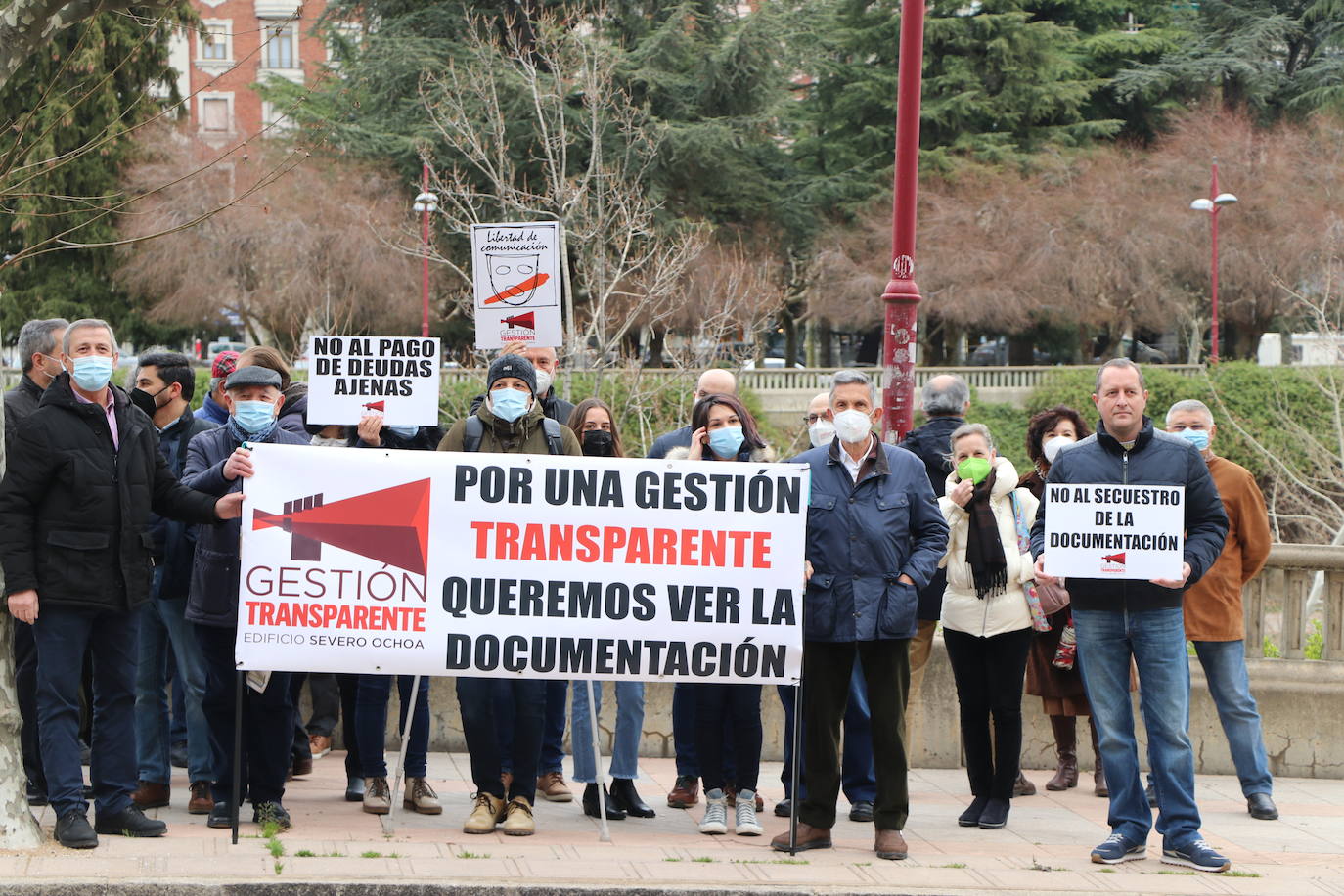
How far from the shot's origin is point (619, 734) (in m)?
7.72

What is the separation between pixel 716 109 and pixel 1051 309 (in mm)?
13270

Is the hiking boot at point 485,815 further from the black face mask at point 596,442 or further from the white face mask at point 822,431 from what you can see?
the white face mask at point 822,431

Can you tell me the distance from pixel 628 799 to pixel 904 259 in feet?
13.1

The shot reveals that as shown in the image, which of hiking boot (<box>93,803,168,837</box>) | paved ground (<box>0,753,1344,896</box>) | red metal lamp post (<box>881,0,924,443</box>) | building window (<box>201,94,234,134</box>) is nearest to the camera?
paved ground (<box>0,753,1344,896</box>)

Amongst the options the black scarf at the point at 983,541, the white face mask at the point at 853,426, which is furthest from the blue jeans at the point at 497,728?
the black scarf at the point at 983,541

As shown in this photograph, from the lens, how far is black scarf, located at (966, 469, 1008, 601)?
25.7 feet

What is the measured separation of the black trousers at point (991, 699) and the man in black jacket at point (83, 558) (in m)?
3.61

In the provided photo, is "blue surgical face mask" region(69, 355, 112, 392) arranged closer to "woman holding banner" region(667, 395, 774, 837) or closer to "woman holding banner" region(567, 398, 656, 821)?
"woman holding banner" region(667, 395, 774, 837)

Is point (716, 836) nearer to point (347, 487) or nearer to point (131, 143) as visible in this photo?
point (347, 487)

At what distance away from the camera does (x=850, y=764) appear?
7906mm

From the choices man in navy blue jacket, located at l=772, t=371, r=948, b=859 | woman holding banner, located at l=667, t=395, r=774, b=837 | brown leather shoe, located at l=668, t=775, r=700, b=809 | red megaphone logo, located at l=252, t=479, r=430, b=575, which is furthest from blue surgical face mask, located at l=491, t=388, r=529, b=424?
brown leather shoe, located at l=668, t=775, r=700, b=809

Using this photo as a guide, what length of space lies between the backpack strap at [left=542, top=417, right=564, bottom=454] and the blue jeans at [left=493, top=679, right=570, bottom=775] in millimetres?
1061

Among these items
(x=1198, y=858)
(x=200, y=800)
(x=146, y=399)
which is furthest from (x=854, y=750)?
(x=146, y=399)

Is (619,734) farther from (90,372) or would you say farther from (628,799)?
(90,372)
